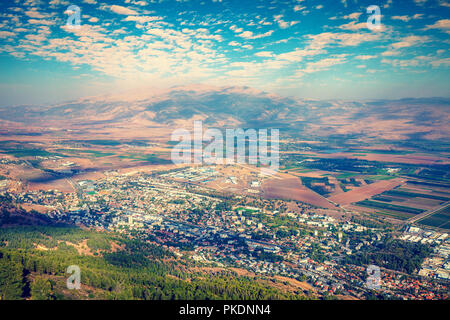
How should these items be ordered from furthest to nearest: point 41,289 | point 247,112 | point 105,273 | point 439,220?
point 247,112 < point 439,220 < point 105,273 < point 41,289

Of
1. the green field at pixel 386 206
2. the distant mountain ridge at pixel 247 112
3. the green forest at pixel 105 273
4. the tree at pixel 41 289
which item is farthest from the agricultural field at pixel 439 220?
the distant mountain ridge at pixel 247 112

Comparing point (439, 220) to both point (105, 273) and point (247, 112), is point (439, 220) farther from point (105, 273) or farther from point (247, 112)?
point (247, 112)

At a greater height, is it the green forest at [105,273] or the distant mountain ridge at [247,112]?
the distant mountain ridge at [247,112]

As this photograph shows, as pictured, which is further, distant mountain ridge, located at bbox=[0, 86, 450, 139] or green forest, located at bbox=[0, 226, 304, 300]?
distant mountain ridge, located at bbox=[0, 86, 450, 139]

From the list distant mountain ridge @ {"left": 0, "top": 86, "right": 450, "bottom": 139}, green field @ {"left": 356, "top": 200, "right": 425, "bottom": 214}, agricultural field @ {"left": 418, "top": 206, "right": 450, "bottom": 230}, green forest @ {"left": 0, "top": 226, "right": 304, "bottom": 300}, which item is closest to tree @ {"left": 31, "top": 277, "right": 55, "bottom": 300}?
green forest @ {"left": 0, "top": 226, "right": 304, "bottom": 300}

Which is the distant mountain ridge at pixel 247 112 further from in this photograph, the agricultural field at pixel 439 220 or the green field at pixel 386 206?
the agricultural field at pixel 439 220

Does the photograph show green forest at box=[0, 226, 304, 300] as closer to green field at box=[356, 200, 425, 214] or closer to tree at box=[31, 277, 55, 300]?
tree at box=[31, 277, 55, 300]

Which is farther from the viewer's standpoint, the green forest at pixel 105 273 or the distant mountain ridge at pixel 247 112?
the distant mountain ridge at pixel 247 112

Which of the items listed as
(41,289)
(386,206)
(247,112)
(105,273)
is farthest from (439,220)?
(247,112)

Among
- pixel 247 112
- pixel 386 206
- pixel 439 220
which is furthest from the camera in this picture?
pixel 247 112
